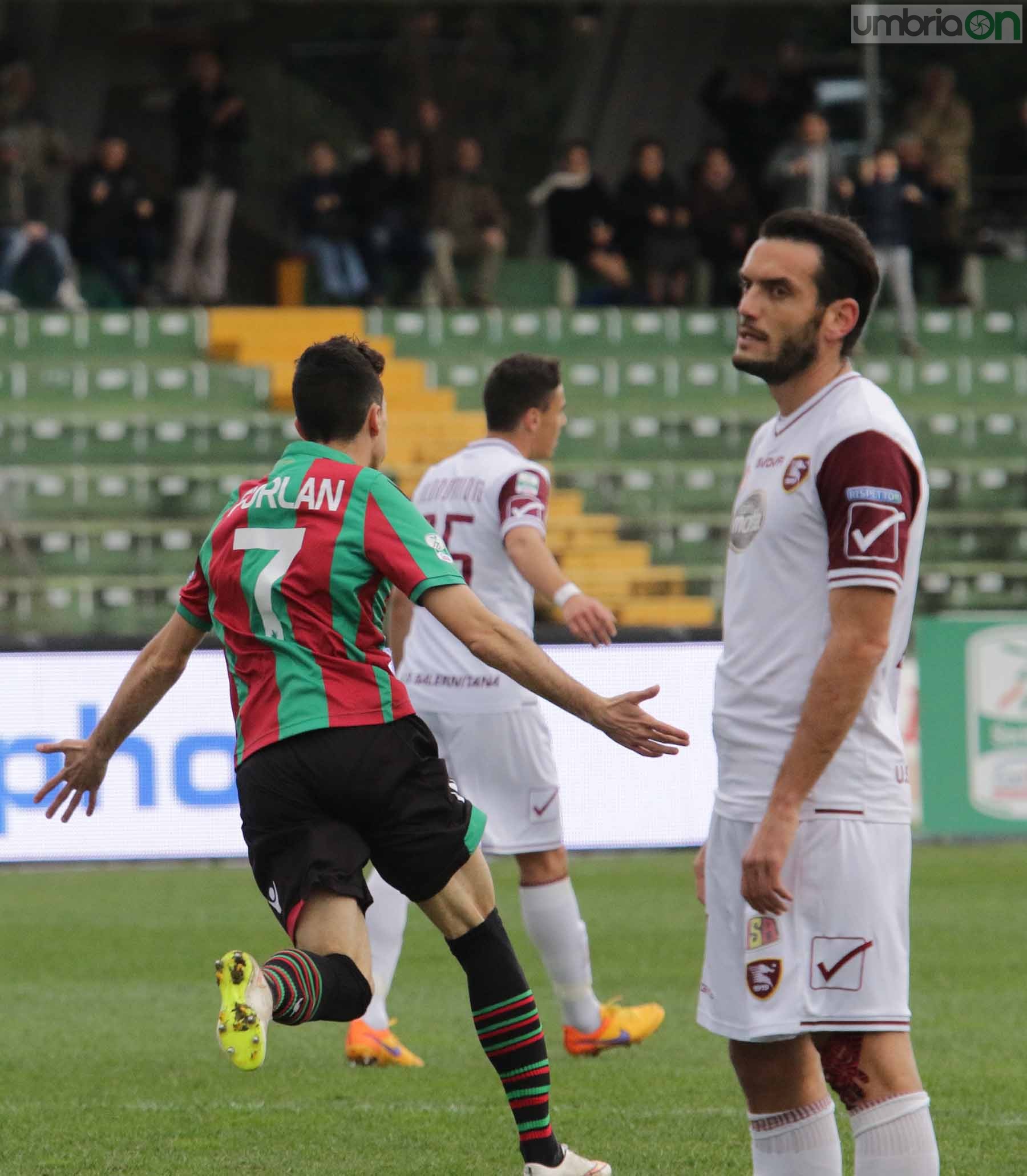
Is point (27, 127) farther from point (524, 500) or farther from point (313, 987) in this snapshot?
point (313, 987)

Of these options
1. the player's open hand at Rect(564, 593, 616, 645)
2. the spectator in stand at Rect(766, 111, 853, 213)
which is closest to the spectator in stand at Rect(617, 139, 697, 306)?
the spectator in stand at Rect(766, 111, 853, 213)

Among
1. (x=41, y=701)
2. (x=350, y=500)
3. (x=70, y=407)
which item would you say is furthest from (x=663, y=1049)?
(x=70, y=407)

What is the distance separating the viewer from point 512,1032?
14.9ft

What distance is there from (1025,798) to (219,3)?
45.2ft

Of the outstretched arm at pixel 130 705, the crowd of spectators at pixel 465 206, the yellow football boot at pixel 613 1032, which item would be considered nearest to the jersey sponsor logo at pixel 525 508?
the yellow football boot at pixel 613 1032

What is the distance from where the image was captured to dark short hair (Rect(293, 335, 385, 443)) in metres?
4.44

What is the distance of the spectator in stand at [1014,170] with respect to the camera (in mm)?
20078

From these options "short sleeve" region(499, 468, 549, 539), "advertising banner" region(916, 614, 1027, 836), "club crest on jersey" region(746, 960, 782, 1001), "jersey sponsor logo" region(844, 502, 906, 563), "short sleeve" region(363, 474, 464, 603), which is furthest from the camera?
"advertising banner" region(916, 614, 1027, 836)

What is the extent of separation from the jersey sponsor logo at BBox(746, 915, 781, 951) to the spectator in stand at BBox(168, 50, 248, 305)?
15357mm

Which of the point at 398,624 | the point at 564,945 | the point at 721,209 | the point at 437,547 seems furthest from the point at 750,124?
the point at 437,547

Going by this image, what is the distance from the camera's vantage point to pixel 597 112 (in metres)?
22.6

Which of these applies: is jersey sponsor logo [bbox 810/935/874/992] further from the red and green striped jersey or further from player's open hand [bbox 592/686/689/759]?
the red and green striped jersey

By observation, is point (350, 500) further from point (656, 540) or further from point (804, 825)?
point (656, 540)

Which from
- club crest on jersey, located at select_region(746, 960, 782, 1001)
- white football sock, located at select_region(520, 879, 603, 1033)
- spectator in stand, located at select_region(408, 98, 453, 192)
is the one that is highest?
spectator in stand, located at select_region(408, 98, 453, 192)
